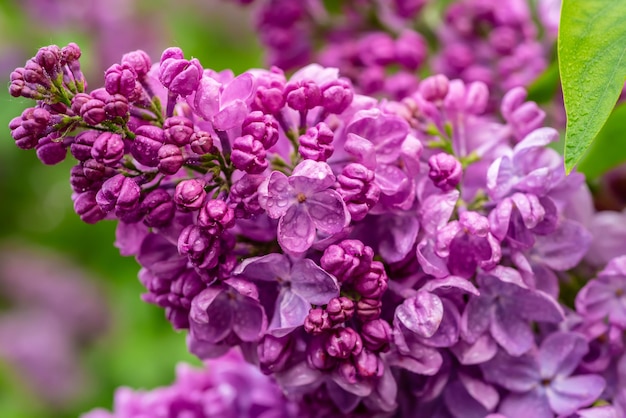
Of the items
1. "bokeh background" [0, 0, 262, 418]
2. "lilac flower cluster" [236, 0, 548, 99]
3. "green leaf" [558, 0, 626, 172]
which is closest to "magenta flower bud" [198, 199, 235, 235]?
"green leaf" [558, 0, 626, 172]

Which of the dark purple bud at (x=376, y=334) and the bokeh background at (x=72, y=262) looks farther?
the bokeh background at (x=72, y=262)

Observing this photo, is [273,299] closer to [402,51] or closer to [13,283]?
[402,51]

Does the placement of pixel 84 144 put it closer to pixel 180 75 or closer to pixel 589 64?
pixel 180 75

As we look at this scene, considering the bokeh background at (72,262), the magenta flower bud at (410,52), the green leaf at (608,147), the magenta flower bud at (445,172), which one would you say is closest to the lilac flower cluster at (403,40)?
the magenta flower bud at (410,52)

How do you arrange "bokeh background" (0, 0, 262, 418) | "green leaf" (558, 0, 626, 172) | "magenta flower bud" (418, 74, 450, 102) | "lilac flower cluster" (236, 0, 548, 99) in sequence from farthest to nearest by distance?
1. "bokeh background" (0, 0, 262, 418)
2. "lilac flower cluster" (236, 0, 548, 99)
3. "magenta flower bud" (418, 74, 450, 102)
4. "green leaf" (558, 0, 626, 172)

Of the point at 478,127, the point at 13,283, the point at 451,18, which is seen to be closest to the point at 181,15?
the point at 13,283

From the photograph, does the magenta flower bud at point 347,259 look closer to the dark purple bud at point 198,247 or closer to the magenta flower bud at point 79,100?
the dark purple bud at point 198,247

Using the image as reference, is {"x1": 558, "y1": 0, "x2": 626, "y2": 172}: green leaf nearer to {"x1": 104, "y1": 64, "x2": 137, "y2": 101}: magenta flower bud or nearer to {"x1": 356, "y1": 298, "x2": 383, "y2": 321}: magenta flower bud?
{"x1": 356, "y1": 298, "x2": 383, "y2": 321}: magenta flower bud

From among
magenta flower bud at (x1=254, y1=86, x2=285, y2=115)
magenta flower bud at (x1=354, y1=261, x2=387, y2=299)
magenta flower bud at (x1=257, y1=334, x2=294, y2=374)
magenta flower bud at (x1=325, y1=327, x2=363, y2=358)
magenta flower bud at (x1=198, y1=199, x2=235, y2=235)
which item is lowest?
magenta flower bud at (x1=257, y1=334, x2=294, y2=374)
